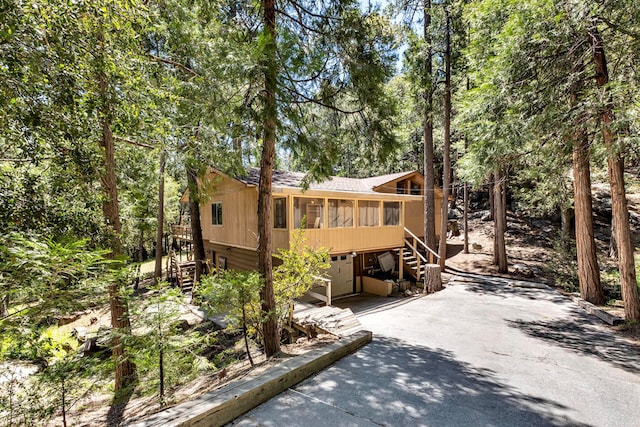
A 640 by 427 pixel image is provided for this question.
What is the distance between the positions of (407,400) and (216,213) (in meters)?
11.3

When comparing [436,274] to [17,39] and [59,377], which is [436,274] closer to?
[59,377]

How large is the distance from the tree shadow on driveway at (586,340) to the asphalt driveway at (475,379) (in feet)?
0.06

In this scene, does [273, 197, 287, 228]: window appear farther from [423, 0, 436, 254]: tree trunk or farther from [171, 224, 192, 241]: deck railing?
[171, 224, 192, 241]: deck railing

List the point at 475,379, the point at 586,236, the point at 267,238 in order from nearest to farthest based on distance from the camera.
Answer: the point at 475,379 < the point at 267,238 < the point at 586,236

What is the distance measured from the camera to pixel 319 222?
386 inches

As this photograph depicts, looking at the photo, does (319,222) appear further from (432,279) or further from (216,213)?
(216,213)

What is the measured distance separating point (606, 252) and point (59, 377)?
2225cm

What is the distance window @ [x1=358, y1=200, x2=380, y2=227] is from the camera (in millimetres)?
11109

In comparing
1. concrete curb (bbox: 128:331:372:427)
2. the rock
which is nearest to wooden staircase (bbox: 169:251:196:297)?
concrete curb (bbox: 128:331:372:427)

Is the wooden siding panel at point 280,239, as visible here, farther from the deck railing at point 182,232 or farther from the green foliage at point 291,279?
the deck railing at point 182,232

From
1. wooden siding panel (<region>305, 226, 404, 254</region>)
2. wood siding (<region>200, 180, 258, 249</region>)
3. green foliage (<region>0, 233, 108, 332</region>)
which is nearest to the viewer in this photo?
green foliage (<region>0, 233, 108, 332</region>)

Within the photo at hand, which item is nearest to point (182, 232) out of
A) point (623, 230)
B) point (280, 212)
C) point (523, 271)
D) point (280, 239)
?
point (280, 212)

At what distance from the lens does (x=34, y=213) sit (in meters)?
3.39

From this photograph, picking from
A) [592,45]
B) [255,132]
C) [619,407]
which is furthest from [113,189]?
[592,45]
